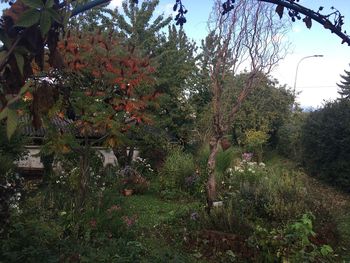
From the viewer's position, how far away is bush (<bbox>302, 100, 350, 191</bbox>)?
39.0ft

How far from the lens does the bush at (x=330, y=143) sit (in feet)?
39.0

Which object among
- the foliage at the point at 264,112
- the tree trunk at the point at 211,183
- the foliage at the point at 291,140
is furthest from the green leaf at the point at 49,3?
the foliage at the point at 264,112

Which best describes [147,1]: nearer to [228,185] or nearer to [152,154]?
[152,154]

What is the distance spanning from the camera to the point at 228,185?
31.8 feet

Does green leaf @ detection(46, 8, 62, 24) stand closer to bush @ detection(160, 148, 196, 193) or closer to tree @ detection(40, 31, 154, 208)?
tree @ detection(40, 31, 154, 208)

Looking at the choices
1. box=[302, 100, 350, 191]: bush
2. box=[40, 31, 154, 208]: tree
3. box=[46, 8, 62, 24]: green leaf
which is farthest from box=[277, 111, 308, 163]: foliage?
box=[46, 8, 62, 24]: green leaf

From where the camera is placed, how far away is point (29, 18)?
39.0 inches

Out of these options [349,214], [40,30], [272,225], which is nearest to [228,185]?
[349,214]

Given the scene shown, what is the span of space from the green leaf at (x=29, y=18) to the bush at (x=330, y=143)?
1194cm

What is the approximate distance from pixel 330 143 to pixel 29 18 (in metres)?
12.7

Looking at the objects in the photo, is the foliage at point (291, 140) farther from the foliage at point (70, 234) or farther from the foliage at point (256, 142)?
the foliage at point (70, 234)

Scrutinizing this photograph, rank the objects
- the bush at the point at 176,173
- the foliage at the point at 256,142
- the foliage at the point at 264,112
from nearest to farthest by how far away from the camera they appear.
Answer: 1. the bush at the point at 176,173
2. the foliage at the point at 256,142
3. the foliage at the point at 264,112

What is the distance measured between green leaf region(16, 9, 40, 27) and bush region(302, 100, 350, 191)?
11.9m

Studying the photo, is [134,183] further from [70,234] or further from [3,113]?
[3,113]
